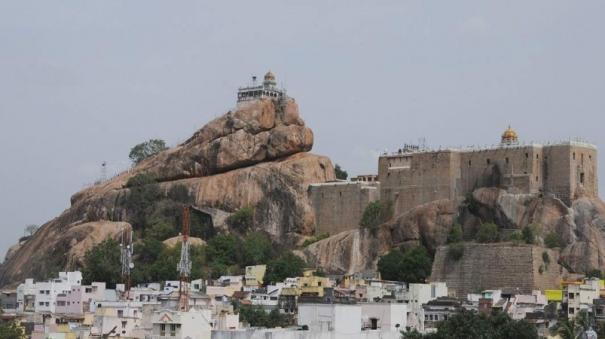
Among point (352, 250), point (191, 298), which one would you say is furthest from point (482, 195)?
point (191, 298)

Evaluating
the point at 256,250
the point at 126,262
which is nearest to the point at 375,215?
the point at 256,250

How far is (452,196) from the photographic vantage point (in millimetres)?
97250

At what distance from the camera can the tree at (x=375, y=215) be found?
9918 cm

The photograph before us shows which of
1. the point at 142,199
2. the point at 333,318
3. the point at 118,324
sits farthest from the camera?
the point at 142,199

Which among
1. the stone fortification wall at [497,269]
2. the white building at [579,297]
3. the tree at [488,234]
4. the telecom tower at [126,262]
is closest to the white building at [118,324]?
the telecom tower at [126,262]

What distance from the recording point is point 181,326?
2308 inches

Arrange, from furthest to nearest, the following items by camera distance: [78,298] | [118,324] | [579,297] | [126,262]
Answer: [126,262], [78,298], [579,297], [118,324]

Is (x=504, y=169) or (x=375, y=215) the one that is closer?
(x=504, y=169)

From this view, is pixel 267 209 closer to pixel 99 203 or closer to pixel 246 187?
pixel 246 187

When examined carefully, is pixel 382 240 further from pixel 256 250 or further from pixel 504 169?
pixel 504 169

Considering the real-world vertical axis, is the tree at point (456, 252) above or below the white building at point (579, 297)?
above

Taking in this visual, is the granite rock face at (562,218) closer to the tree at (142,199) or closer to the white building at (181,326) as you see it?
the tree at (142,199)

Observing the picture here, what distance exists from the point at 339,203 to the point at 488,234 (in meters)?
15.6

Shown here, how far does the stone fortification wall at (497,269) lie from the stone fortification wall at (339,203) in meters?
11.7
